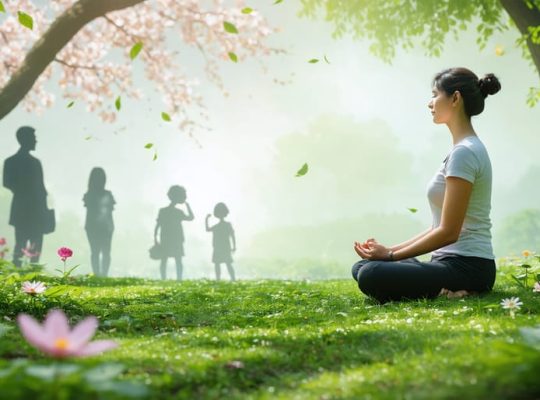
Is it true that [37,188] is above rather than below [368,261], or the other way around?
above

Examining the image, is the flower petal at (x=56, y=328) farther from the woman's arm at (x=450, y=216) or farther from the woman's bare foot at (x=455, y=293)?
the woman's bare foot at (x=455, y=293)

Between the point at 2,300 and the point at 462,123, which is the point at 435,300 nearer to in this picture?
the point at 462,123

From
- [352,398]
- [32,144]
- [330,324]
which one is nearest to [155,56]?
[32,144]

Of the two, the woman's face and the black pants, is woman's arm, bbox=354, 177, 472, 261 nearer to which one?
the black pants

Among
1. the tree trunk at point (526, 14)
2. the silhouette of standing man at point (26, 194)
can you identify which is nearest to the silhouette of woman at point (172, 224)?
the silhouette of standing man at point (26, 194)

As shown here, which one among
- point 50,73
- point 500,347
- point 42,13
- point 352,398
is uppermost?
point 42,13

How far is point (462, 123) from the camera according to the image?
5.43 m

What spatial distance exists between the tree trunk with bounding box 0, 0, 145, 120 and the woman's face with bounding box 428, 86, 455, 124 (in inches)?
313

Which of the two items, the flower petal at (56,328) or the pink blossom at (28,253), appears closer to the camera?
the flower petal at (56,328)

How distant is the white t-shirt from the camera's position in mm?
5090

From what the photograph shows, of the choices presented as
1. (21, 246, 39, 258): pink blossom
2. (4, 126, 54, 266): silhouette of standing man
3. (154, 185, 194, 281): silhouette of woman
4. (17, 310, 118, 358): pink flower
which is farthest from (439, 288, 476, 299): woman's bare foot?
(154, 185, 194, 281): silhouette of woman

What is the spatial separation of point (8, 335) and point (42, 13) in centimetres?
2120

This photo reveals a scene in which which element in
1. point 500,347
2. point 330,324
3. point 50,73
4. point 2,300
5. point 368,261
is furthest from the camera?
point 50,73

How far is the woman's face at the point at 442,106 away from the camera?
540 centimetres
